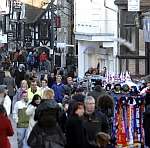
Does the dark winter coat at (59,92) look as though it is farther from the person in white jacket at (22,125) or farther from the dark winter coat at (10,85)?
the person in white jacket at (22,125)

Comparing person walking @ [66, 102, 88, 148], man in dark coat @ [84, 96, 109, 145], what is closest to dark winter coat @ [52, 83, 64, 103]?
man in dark coat @ [84, 96, 109, 145]

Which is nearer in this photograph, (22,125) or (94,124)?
(94,124)

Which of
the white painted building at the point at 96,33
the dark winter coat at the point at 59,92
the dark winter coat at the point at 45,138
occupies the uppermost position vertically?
the white painted building at the point at 96,33

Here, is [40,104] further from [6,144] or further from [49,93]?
[6,144]

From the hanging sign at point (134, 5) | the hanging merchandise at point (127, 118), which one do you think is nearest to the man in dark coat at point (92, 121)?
the hanging merchandise at point (127, 118)

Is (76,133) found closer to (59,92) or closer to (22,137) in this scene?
(22,137)

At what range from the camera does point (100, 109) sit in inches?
500

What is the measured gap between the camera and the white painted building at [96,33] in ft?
123

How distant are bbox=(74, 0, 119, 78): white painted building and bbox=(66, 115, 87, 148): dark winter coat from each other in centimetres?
2442

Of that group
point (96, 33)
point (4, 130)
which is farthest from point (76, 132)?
point (96, 33)

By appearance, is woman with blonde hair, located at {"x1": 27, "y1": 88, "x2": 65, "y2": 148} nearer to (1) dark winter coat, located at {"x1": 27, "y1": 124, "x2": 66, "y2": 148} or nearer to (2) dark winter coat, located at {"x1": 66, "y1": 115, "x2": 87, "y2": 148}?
(1) dark winter coat, located at {"x1": 27, "y1": 124, "x2": 66, "y2": 148}

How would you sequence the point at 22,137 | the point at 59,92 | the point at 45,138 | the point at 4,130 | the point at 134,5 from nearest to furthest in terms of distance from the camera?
1. the point at 45,138
2. the point at 4,130
3. the point at 22,137
4. the point at 59,92
5. the point at 134,5

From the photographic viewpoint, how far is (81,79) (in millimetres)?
25547

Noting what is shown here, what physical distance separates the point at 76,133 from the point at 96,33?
2922 cm
